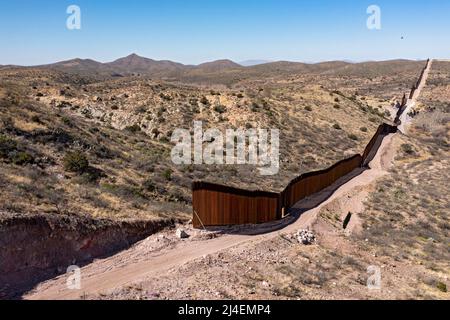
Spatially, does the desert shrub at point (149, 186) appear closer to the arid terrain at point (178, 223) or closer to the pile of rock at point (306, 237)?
the arid terrain at point (178, 223)

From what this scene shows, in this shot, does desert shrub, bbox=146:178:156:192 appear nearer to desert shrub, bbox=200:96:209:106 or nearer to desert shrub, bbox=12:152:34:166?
desert shrub, bbox=12:152:34:166

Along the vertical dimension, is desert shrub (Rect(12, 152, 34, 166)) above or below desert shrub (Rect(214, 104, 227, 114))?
below

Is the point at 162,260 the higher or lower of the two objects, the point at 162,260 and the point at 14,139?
the lower

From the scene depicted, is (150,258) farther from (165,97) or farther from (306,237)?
(165,97)

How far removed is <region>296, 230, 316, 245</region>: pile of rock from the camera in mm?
17094

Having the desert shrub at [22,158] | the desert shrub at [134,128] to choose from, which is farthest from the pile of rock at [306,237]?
the desert shrub at [134,128]

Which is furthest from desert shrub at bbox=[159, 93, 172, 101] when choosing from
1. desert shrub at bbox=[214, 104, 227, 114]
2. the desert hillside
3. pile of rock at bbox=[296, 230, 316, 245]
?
pile of rock at bbox=[296, 230, 316, 245]

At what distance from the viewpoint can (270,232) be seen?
17.7 m

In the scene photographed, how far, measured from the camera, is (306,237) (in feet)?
56.7

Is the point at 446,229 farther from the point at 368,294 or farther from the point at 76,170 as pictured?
the point at 76,170

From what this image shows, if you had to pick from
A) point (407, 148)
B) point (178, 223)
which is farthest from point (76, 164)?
point (407, 148)

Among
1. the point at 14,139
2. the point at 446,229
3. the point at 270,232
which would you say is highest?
the point at 14,139

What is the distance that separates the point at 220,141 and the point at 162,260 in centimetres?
2427
